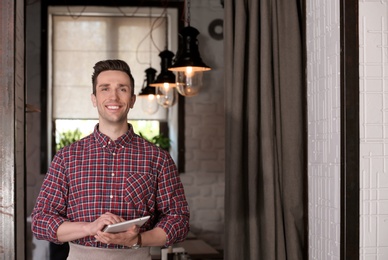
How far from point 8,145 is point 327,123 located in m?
1.40

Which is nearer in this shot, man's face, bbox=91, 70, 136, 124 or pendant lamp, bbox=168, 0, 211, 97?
man's face, bbox=91, 70, 136, 124

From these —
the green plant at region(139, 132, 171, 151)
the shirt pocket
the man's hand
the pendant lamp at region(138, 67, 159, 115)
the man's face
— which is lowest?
the man's hand

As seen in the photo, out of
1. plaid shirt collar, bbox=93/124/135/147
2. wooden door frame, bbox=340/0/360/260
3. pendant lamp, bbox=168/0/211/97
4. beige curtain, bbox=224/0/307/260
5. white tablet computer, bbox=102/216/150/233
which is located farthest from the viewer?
pendant lamp, bbox=168/0/211/97

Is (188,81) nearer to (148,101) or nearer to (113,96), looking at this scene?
(148,101)

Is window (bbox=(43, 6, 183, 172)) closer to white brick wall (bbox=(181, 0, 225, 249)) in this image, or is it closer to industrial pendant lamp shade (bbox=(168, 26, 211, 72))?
white brick wall (bbox=(181, 0, 225, 249))

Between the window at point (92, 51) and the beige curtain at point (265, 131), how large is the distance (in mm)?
3129

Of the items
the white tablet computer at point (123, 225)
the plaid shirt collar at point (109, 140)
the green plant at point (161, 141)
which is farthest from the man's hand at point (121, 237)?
the green plant at point (161, 141)

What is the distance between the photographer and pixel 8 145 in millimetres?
2869

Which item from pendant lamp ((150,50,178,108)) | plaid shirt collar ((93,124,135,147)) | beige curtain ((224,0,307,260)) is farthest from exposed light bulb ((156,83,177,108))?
plaid shirt collar ((93,124,135,147))

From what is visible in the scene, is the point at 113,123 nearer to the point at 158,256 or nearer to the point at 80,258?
the point at 80,258

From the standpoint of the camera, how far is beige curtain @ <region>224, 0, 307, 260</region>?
3.41 metres

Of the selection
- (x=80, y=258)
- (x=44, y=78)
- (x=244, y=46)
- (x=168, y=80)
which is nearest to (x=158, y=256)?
(x=168, y=80)

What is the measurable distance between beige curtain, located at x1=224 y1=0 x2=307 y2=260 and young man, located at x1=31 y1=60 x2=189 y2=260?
79cm

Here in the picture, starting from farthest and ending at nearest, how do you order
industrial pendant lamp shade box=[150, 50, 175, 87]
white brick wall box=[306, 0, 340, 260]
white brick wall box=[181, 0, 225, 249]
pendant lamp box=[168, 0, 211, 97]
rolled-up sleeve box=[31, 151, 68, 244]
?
white brick wall box=[181, 0, 225, 249] → industrial pendant lamp shade box=[150, 50, 175, 87] → pendant lamp box=[168, 0, 211, 97] → white brick wall box=[306, 0, 340, 260] → rolled-up sleeve box=[31, 151, 68, 244]
